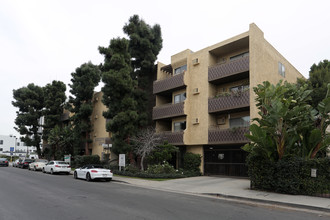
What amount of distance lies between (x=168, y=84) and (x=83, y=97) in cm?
1371

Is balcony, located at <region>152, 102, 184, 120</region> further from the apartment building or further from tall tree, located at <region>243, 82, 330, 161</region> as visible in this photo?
tall tree, located at <region>243, 82, 330, 161</region>

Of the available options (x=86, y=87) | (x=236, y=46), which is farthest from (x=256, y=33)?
(x=86, y=87)

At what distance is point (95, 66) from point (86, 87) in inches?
152

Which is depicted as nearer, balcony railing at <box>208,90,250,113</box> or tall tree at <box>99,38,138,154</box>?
balcony railing at <box>208,90,250,113</box>

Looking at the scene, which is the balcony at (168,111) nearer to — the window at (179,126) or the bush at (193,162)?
the window at (179,126)

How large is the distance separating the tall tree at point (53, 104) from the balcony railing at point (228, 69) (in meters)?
27.6

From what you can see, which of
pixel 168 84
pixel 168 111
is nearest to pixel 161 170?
pixel 168 111

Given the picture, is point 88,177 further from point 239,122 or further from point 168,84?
point 239,122

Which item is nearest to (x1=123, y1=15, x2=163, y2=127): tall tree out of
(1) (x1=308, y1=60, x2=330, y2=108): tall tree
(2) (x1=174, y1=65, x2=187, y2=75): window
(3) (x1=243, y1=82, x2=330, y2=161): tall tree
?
(2) (x1=174, y1=65, x2=187, y2=75): window

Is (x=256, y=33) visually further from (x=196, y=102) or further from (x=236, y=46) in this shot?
(x=196, y=102)

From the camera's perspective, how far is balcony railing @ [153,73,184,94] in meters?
24.8

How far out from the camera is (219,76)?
22.0m

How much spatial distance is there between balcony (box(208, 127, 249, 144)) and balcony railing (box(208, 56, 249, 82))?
4576mm

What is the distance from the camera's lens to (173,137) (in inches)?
957
